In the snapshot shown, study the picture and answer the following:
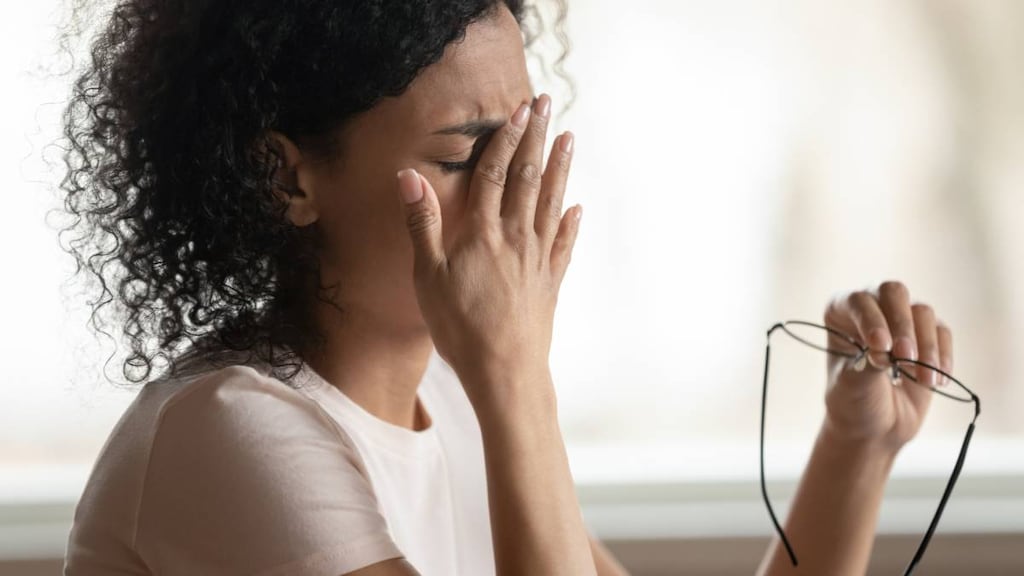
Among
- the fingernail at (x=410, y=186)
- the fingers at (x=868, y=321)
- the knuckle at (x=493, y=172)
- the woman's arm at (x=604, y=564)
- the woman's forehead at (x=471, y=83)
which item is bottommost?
the woman's arm at (x=604, y=564)

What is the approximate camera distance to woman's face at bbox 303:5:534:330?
969 mm

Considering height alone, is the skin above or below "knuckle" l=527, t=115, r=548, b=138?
below

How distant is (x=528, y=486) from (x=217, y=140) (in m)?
0.40

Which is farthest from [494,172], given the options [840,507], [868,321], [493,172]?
[840,507]

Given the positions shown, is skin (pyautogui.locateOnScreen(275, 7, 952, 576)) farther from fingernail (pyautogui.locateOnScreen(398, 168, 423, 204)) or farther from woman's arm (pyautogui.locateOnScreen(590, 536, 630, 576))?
woman's arm (pyautogui.locateOnScreen(590, 536, 630, 576))

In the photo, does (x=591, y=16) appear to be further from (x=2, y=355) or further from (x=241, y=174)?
(x=2, y=355)

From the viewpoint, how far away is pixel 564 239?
990 mm

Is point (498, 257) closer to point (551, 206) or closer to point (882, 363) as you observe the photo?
point (551, 206)

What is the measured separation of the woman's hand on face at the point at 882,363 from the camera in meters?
1.13

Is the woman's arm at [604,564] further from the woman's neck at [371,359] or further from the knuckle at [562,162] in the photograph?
the knuckle at [562,162]

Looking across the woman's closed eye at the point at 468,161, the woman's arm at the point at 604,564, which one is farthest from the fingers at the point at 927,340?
the woman's closed eye at the point at 468,161

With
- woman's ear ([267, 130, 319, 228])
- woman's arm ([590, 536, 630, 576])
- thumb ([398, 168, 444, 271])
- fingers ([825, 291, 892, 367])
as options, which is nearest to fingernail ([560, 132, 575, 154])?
thumb ([398, 168, 444, 271])

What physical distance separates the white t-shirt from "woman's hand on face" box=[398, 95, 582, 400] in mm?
133

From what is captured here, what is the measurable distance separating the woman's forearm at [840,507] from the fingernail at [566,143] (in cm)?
48
